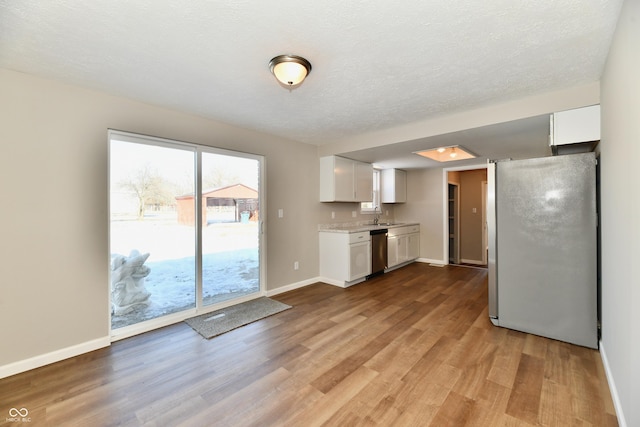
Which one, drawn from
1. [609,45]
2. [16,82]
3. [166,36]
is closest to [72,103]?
[16,82]

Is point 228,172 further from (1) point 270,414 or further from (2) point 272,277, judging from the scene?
(1) point 270,414

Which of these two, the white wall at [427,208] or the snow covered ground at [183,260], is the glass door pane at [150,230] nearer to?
the snow covered ground at [183,260]

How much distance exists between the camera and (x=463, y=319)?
3.08 metres

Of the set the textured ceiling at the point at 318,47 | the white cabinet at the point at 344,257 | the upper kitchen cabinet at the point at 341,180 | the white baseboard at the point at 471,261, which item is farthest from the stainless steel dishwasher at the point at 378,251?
the white baseboard at the point at 471,261

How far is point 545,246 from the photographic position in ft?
8.55

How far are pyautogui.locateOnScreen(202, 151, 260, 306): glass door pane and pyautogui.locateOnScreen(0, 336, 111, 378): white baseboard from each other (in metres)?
1.06

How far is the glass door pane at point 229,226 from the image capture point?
3.40 m

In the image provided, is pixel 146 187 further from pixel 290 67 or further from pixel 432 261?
pixel 432 261

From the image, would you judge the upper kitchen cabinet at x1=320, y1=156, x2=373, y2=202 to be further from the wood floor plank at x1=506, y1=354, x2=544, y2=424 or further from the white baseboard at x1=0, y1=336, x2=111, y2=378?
the white baseboard at x1=0, y1=336, x2=111, y2=378

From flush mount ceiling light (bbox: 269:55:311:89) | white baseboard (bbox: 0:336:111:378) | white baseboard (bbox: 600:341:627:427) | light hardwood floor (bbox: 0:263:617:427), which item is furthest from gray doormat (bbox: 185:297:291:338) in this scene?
white baseboard (bbox: 600:341:627:427)

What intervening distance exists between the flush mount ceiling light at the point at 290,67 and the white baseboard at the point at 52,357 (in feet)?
9.59

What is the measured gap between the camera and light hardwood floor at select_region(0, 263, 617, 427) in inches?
65.3

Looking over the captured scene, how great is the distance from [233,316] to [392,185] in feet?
14.5

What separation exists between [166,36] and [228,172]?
77.9 inches
